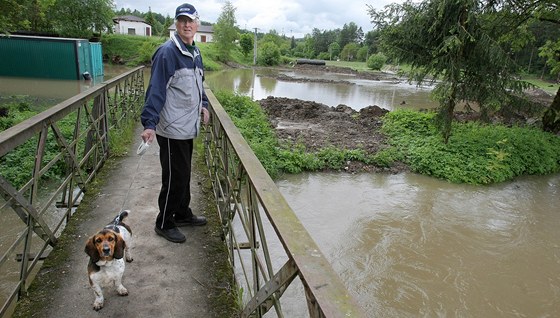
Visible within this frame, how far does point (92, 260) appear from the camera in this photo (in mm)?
2316

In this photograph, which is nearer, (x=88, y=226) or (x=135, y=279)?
(x=135, y=279)

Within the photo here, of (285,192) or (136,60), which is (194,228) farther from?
(136,60)

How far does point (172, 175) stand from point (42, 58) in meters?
20.7

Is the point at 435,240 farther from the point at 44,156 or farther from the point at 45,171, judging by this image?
the point at 44,156

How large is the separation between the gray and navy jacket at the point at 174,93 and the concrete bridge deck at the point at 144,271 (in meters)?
0.91

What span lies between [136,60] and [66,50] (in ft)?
55.9

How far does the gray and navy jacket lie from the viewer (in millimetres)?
2717

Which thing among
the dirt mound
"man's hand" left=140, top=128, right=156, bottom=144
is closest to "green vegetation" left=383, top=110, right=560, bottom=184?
the dirt mound

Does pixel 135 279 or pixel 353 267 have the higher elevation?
pixel 135 279

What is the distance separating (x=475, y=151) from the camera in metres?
10.9

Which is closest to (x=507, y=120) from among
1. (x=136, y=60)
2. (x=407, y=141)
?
(x=407, y=141)

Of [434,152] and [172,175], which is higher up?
[172,175]

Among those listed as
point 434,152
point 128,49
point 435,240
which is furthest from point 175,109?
point 128,49

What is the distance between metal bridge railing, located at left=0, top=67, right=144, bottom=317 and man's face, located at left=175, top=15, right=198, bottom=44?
4.12 feet
